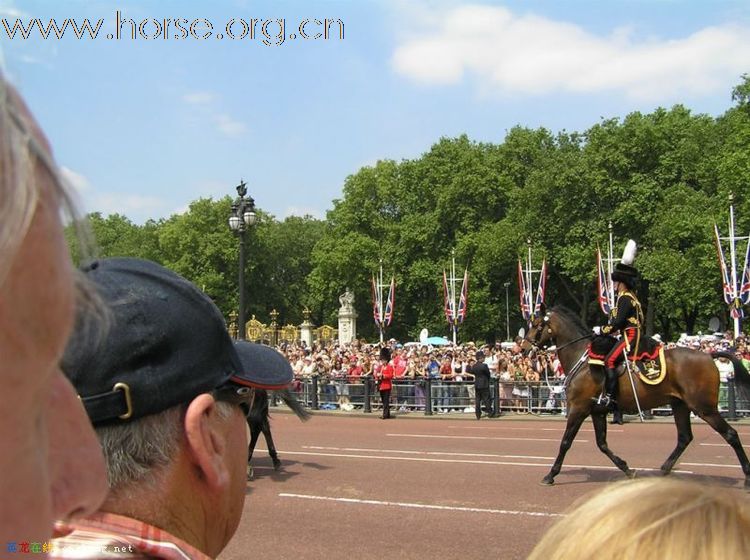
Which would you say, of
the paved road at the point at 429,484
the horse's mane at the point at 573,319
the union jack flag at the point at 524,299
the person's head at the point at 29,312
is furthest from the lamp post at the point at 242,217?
the union jack flag at the point at 524,299

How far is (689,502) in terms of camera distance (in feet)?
4.25

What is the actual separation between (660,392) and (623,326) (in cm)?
101

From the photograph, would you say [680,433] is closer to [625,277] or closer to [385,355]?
[625,277]

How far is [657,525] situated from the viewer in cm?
125

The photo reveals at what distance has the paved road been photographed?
26.0 ft

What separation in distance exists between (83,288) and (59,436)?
0.14m

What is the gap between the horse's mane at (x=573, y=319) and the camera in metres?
12.6

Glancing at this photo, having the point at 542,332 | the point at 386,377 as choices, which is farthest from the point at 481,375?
the point at 542,332

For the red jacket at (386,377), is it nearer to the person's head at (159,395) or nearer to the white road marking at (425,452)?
the white road marking at (425,452)

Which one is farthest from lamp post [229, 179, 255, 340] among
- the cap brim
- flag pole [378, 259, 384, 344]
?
flag pole [378, 259, 384, 344]

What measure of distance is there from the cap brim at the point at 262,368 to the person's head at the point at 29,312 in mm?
1147

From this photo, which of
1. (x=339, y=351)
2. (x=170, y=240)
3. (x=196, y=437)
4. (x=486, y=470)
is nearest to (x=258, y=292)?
(x=170, y=240)

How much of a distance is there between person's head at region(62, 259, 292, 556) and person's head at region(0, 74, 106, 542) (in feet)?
2.67

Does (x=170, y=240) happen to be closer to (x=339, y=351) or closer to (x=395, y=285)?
(x=395, y=285)
